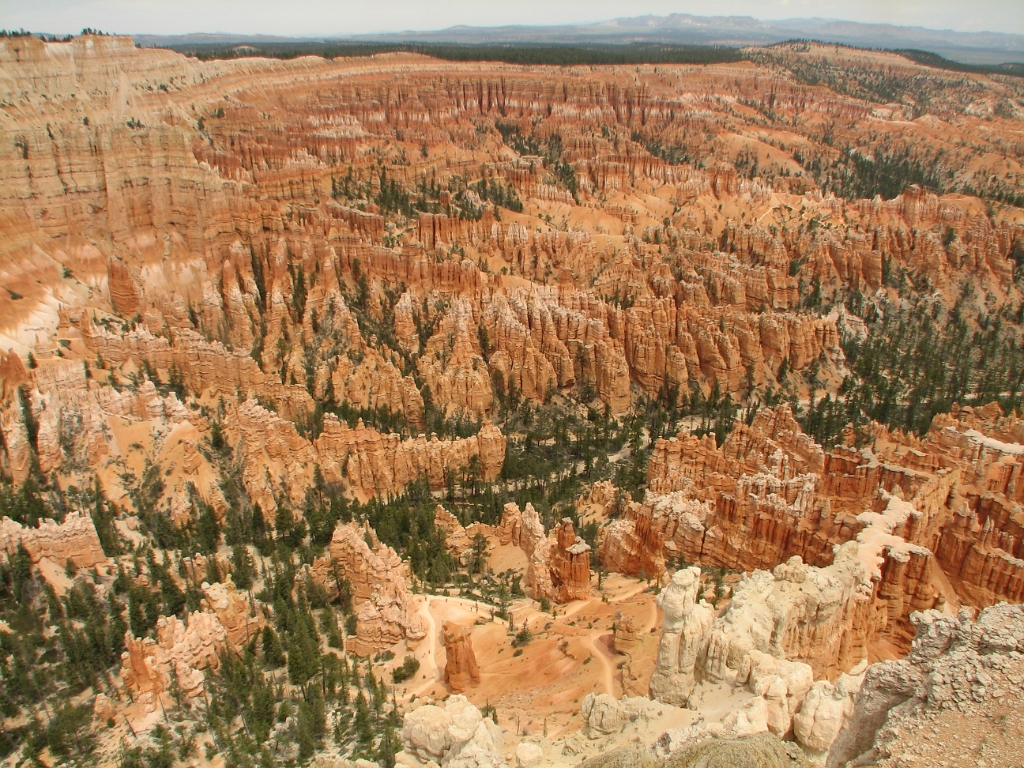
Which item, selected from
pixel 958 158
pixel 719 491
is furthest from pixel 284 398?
pixel 958 158

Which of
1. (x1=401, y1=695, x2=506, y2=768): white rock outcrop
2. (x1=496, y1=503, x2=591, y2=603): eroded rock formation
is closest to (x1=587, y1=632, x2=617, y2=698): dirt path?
(x1=496, y1=503, x2=591, y2=603): eroded rock formation

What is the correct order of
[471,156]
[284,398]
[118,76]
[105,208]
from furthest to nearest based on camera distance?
[471,156] → [118,76] → [105,208] → [284,398]

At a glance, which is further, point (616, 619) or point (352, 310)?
point (352, 310)

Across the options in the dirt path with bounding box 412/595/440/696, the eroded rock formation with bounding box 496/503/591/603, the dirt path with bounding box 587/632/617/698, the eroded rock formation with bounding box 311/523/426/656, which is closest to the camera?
the dirt path with bounding box 587/632/617/698

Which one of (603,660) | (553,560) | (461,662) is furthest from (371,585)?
(603,660)

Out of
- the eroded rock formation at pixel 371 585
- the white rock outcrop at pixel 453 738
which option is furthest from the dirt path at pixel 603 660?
the eroded rock formation at pixel 371 585

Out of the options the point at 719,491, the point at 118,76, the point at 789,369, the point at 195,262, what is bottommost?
the point at 789,369

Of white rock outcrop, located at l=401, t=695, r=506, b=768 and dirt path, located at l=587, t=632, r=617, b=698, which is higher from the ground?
white rock outcrop, located at l=401, t=695, r=506, b=768

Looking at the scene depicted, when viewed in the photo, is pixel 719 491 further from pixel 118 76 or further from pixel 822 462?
pixel 118 76

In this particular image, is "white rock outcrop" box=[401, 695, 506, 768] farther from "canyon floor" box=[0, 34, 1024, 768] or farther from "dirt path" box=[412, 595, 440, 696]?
"dirt path" box=[412, 595, 440, 696]

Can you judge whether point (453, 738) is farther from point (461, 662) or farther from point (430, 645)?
point (430, 645)

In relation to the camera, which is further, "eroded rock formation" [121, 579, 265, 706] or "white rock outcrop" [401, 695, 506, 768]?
"eroded rock formation" [121, 579, 265, 706]
